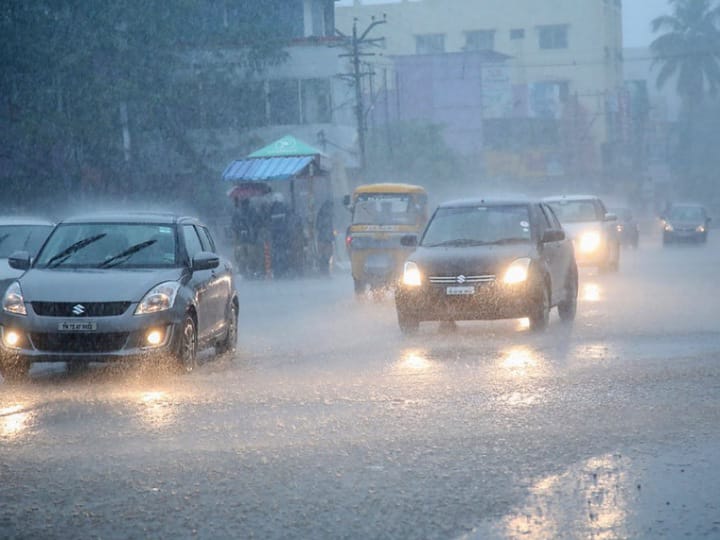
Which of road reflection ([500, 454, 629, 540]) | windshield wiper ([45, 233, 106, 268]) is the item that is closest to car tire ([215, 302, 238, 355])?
windshield wiper ([45, 233, 106, 268])

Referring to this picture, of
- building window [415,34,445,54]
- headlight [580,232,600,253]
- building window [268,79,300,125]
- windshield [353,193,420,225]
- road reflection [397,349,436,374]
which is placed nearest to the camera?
road reflection [397,349,436,374]

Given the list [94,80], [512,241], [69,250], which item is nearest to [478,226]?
[512,241]

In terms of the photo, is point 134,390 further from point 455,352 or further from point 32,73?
point 32,73

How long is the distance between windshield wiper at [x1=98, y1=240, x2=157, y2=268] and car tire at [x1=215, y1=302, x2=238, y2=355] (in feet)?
5.32

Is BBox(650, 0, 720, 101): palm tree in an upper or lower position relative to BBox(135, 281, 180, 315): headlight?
upper

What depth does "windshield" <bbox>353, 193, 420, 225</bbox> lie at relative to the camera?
86.5ft

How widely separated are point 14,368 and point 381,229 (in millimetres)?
13904

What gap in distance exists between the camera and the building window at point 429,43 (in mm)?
100500

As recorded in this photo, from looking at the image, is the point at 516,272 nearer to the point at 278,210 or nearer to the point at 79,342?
the point at 79,342

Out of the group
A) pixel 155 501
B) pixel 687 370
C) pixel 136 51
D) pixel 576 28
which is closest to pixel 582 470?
pixel 155 501

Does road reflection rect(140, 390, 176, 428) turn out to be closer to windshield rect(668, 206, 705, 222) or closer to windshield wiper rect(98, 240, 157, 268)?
windshield wiper rect(98, 240, 157, 268)

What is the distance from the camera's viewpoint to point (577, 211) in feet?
103

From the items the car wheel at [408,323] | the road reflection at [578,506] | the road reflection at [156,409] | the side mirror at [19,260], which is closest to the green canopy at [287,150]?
the car wheel at [408,323]

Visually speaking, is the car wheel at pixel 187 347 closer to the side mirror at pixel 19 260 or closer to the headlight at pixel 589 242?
the side mirror at pixel 19 260
